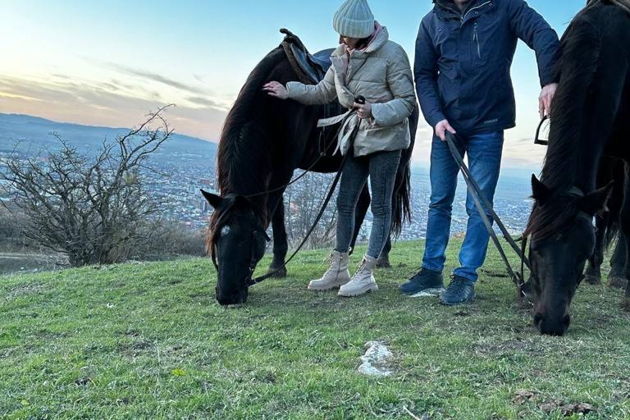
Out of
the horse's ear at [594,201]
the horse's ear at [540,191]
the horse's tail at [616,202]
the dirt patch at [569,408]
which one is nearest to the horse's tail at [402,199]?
the horse's tail at [616,202]

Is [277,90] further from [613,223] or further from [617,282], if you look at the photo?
[613,223]

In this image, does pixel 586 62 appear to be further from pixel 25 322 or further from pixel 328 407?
pixel 25 322

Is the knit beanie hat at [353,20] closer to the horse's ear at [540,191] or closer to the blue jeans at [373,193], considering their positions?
the blue jeans at [373,193]

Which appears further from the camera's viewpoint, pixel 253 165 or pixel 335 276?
pixel 335 276

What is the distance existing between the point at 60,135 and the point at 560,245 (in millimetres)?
12585

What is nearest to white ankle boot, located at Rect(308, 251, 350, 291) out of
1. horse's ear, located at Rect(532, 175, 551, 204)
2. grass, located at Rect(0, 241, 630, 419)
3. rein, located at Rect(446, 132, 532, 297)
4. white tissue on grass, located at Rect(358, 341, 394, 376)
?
grass, located at Rect(0, 241, 630, 419)

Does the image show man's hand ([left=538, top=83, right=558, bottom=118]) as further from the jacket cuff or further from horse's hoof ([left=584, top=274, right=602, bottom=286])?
horse's hoof ([left=584, top=274, right=602, bottom=286])

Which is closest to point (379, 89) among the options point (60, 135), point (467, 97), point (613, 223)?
point (467, 97)

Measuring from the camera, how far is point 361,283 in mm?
3984

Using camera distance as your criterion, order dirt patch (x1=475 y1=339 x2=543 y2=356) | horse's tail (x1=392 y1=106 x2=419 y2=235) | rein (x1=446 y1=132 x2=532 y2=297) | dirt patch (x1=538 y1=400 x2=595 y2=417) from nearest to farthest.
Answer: dirt patch (x1=538 y1=400 x2=595 y2=417)
dirt patch (x1=475 y1=339 x2=543 y2=356)
rein (x1=446 y1=132 x2=532 y2=297)
horse's tail (x1=392 y1=106 x2=419 y2=235)

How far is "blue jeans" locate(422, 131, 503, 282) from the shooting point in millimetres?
3785

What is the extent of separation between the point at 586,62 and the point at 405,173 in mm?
3232

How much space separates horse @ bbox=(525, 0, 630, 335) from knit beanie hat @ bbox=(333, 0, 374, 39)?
135cm

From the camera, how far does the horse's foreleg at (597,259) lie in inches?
181
